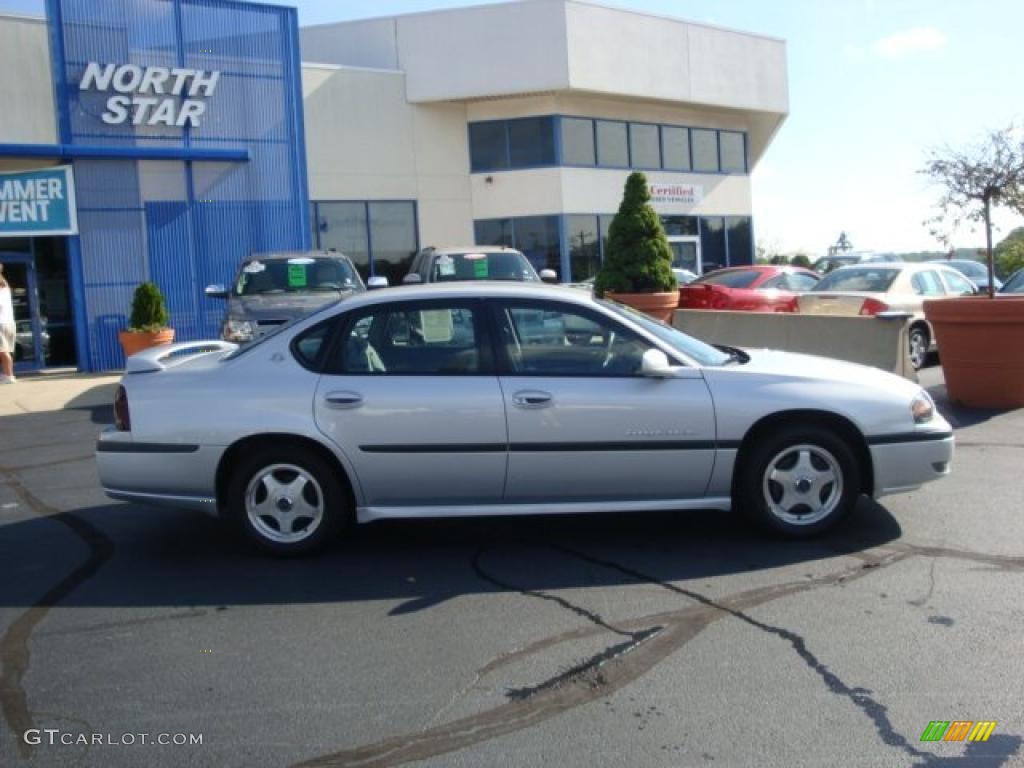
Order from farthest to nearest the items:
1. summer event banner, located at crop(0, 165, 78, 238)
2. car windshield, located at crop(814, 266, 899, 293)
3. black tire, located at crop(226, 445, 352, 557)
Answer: summer event banner, located at crop(0, 165, 78, 238) → car windshield, located at crop(814, 266, 899, 293) → black tire, located at crop(226, 445, 352, 557)

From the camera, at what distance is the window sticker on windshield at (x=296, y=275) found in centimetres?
1266

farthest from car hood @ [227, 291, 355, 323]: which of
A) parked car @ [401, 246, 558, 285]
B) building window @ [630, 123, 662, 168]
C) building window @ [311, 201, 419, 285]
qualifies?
building window @ [630, 123, 662, 168]

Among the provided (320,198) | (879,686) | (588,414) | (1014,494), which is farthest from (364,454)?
(320,198)

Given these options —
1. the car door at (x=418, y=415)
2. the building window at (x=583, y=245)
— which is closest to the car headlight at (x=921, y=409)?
the car door at (x=418, y=415)

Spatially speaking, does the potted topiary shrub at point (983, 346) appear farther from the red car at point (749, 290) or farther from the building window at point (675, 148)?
the building window at point (675, 148)

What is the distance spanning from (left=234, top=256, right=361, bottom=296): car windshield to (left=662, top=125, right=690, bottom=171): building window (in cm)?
1724

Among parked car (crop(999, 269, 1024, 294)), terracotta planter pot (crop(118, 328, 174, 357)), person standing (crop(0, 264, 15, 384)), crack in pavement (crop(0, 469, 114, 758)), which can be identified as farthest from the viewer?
terracotta planter pot (crop(118, 328, 174, 357))

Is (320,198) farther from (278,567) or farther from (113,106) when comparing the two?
(278,567)

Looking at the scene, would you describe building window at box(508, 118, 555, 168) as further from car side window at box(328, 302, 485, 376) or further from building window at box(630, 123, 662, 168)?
car side window at box(328, 302, 485, 376)

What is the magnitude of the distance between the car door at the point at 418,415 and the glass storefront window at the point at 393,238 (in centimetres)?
1938

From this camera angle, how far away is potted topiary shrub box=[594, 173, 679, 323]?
13.2m

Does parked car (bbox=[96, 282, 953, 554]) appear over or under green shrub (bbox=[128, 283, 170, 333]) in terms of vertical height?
under

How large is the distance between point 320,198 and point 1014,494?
19.6 meters

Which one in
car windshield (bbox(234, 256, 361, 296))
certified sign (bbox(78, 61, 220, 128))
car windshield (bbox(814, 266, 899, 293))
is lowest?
car windshield (bbox(814, 266, 899, 293))
